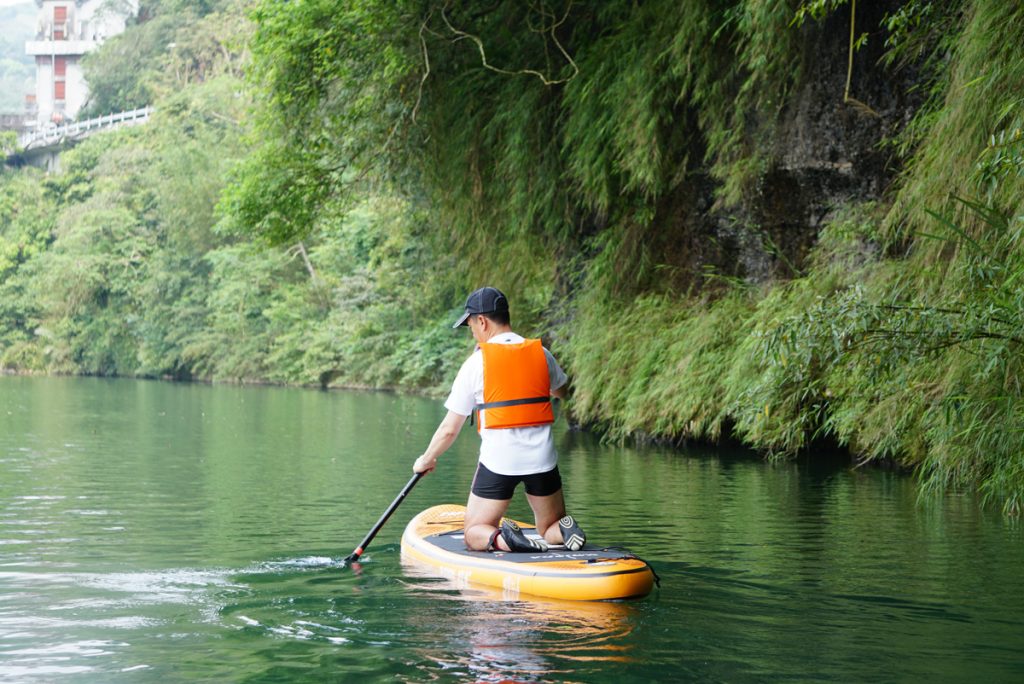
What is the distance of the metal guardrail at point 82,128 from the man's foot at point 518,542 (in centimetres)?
6743

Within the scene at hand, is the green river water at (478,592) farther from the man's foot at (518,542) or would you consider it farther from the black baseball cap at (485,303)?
the black baseball cap at (485,303)

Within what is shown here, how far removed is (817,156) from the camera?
1585 centimetres

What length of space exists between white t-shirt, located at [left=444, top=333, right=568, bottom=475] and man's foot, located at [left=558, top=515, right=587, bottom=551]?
326 millimetres

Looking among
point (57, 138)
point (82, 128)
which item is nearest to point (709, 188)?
point (57, 138)

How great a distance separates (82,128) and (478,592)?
72.0 m

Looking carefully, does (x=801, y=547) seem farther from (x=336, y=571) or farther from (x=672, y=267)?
(x=672, y=267)

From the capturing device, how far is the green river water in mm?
5684

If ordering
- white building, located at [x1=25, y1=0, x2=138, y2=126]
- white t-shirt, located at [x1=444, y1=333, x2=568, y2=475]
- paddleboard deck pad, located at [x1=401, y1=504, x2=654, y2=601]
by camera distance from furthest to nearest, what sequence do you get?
white building, located at [x1=25, y1=0, x2=138, y2=126] → white t-shirt, located at [x1=444, y1=333, x2=568, y2=475] → paddleboard deck pad, located at [x1=401, y1=504, x2=654, y2=601]

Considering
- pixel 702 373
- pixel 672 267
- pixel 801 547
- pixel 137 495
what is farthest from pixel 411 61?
pixel 801 547

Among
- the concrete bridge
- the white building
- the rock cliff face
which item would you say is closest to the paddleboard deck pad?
the rock cliff face

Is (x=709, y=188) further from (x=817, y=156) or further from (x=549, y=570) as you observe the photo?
(x=549, y=570)

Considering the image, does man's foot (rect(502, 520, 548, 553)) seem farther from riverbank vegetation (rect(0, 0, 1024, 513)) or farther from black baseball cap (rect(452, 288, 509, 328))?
riverbank vegetation (rect(0, 0, 1024, 513))

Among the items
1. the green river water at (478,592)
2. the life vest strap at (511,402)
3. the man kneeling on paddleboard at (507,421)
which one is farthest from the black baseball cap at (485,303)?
the green river water at (478,592)

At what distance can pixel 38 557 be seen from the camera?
8531mm
